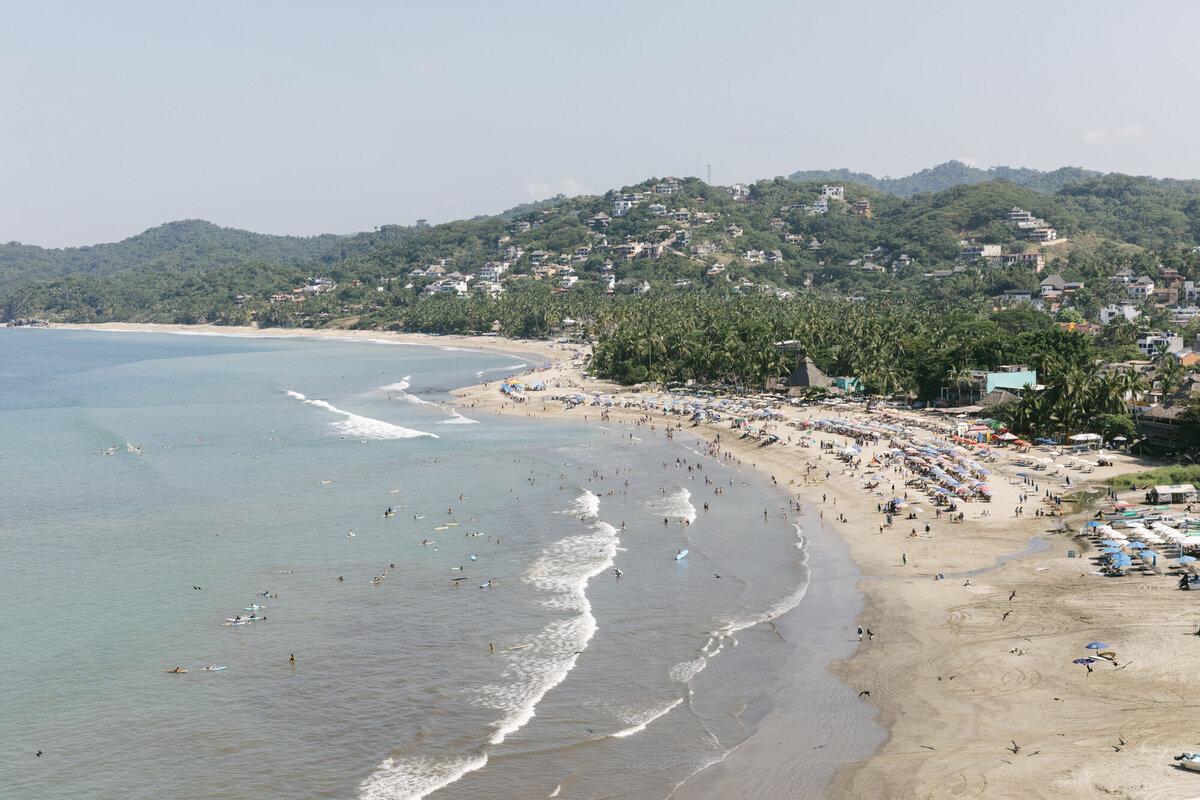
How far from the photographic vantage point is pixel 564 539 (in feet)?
150

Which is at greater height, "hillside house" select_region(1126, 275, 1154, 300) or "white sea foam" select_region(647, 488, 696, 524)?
"hillside house" select_region(1126, 275, 1154, 300)

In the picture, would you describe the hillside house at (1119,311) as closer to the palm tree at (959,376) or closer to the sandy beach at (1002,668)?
the palm tree at (959,376)

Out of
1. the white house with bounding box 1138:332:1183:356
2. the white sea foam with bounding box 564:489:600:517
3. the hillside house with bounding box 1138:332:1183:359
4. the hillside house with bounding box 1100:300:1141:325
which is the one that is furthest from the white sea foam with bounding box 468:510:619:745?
the hillside house with bounding box 1100:300:1141:325

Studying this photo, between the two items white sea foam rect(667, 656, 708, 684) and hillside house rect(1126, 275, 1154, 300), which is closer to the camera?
white sea foam rect(667, 656, 708, 684)

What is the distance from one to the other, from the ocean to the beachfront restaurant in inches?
642

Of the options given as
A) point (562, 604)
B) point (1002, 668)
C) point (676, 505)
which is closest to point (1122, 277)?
point (676, 505)

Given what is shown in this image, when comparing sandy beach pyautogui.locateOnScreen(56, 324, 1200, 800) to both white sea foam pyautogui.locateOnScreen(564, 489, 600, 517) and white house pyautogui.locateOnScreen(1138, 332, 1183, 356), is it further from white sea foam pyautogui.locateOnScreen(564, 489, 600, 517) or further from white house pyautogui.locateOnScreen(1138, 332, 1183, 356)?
white house pyautogui.locateOnScreen(1138, 332, 1183, 356)

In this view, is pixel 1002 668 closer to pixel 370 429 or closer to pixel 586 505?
pixel 586 505

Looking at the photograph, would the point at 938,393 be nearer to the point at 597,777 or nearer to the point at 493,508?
the point at 493,508

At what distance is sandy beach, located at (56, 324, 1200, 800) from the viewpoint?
23031 mm

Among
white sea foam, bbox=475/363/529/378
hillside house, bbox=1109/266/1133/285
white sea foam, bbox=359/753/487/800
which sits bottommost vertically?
white sea foam, bbox=359/753/487/800

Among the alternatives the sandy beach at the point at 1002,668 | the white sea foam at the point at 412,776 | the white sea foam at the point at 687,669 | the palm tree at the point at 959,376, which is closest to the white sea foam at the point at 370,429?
the sandy beach at the point at 1002,668

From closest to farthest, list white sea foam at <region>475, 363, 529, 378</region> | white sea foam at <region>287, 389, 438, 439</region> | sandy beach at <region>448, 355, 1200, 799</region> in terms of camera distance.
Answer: sandy beach at <region>448, 355, 1200, 799</region> < white sea foam at <region>287, 389, 438, 439</region> < white sea foam at <region>475, 363, 529, 378</region>

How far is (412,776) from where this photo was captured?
2402 centimetres
